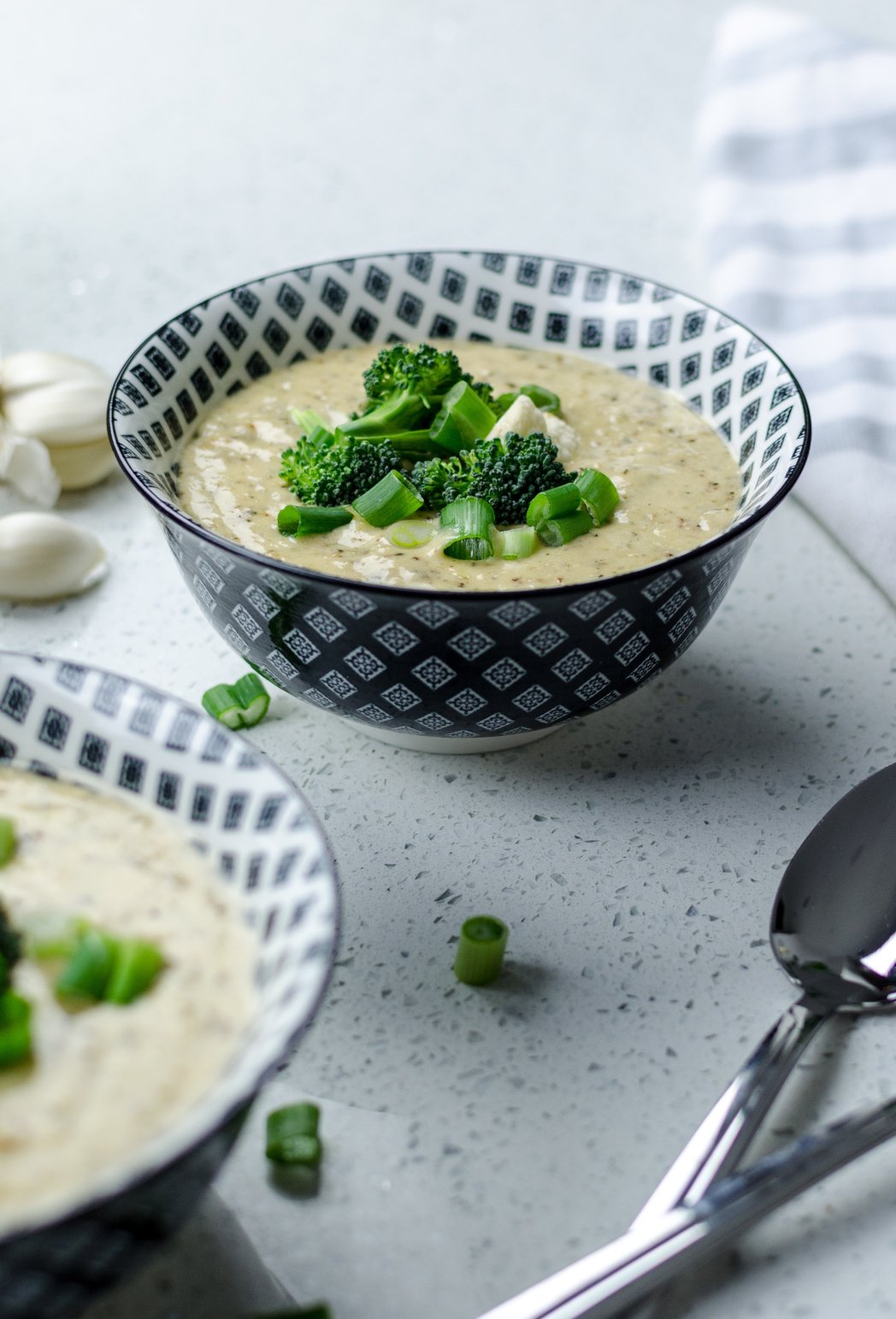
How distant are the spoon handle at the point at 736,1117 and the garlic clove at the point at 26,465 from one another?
158cm

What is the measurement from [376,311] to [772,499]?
91 centimetres

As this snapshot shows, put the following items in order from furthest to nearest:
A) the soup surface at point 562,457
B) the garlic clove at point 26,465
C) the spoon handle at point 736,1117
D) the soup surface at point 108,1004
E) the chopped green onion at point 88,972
→ the garlic clove at point 26,465
the soup surface at point 562,457
the spoon handle at point 736,1117
the chopped green onion at point 88,972
the soup surface at point 108,1004

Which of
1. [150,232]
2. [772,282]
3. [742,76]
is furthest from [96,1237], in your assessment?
[742,76]

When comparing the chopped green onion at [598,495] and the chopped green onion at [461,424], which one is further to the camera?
the chopped green onion at [461,424]

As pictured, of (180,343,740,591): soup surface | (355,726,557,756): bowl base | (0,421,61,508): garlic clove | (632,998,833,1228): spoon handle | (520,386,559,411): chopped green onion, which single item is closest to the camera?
(632,998,833,1228): spoon handle

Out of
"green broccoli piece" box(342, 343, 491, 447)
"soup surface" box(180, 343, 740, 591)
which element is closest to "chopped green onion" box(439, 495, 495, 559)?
"soup surface" box(180, 343, 740, 591)

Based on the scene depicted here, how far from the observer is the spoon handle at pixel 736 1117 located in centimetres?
138

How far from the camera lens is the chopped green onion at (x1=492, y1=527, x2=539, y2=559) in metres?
1.85

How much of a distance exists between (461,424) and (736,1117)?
106 cm

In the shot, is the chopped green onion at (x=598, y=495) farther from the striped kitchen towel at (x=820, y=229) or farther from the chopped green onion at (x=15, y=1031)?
the chopped green onion at (x=15, y=1031)

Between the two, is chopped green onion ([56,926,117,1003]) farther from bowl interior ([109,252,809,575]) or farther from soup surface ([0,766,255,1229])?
bowl interior ([109,252,809,575])

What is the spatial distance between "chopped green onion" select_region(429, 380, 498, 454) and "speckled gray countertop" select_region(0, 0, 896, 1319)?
0.45m

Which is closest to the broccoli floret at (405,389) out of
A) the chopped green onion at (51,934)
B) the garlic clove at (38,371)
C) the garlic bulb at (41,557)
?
the garlic bulb at (41,557)

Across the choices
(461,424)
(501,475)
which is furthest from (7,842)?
(461,424)
